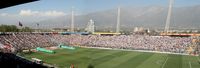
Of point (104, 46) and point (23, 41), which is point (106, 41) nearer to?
point (104, 46)

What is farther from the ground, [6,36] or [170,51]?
[6,36]

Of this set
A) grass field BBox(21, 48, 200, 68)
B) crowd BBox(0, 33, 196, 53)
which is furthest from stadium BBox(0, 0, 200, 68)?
grass field BBox(21, 48, 200, 68)

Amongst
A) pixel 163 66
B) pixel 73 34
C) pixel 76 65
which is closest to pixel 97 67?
pixel 76 65

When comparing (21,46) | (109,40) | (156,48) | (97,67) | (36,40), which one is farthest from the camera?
(109,40)

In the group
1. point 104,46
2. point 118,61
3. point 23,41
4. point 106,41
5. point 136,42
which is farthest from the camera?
point 106,41

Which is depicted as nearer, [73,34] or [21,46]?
[21,46]

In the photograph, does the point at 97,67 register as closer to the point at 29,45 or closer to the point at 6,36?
the point at 29,45

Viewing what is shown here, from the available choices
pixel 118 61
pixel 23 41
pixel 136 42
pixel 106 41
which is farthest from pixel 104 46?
pixel 118 61

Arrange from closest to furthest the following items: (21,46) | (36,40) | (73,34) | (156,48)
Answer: (21,46), (156,48), (36,40), (73,34)
